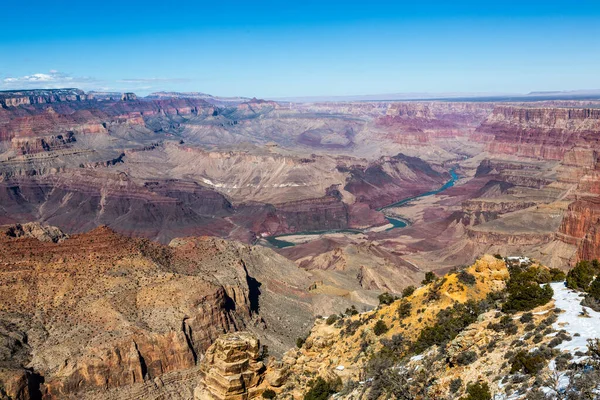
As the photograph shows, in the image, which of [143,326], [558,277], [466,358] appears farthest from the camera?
[143,326]

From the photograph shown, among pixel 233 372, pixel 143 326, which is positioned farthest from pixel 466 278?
pixel 143 326

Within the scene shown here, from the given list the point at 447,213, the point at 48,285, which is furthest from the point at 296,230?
the point at 48,285

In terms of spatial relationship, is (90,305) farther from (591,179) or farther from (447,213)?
(447,213)

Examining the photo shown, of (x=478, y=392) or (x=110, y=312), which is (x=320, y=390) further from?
(x=110, y=312)

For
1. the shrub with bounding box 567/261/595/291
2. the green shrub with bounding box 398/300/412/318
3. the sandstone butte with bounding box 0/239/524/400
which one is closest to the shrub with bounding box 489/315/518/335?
the shrub with bounding box 567/261/595/291

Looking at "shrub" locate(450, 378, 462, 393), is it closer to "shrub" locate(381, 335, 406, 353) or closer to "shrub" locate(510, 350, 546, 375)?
"shrub" locate(510, 350, 546, 375)

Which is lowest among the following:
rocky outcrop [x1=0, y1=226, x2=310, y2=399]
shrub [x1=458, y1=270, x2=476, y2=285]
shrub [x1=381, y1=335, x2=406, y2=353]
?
rocky outcrop [x1=0, y1=226, x2=310, y2=399]
